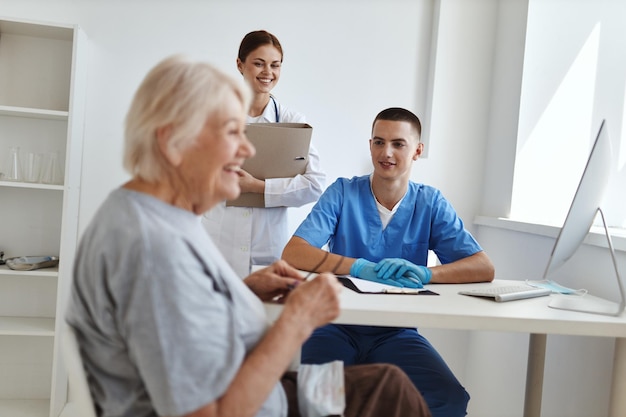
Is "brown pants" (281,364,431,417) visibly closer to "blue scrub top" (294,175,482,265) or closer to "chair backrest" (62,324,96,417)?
"chair backrest" (62,324,96,417)

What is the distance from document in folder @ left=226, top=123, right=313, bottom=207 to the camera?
192 centimetres

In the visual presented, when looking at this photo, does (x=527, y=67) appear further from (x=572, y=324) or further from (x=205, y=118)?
(x=205, y=118)

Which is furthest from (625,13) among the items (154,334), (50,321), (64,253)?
(50,321)

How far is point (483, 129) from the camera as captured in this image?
3049mm

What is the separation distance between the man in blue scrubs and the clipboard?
105mm

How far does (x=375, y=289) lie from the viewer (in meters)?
1.53

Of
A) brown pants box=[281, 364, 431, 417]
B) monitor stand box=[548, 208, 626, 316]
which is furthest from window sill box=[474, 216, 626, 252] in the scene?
brown pants box=[281, 364, 431, 417]

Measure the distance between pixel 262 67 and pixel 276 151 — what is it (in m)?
0.39

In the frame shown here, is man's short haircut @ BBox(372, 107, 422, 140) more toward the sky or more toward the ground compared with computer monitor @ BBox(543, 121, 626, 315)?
more toward the sky

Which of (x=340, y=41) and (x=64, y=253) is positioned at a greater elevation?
(x=340, y=41)

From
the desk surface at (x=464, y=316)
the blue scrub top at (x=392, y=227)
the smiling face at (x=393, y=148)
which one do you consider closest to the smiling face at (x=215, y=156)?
the desk surface at (x=464, y=316)

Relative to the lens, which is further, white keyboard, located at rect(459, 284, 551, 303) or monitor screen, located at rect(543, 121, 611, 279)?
white keyboard, located at rect(459, 284, 551, 303)

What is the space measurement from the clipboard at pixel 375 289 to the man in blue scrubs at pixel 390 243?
0.10m

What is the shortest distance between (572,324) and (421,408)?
467mm
